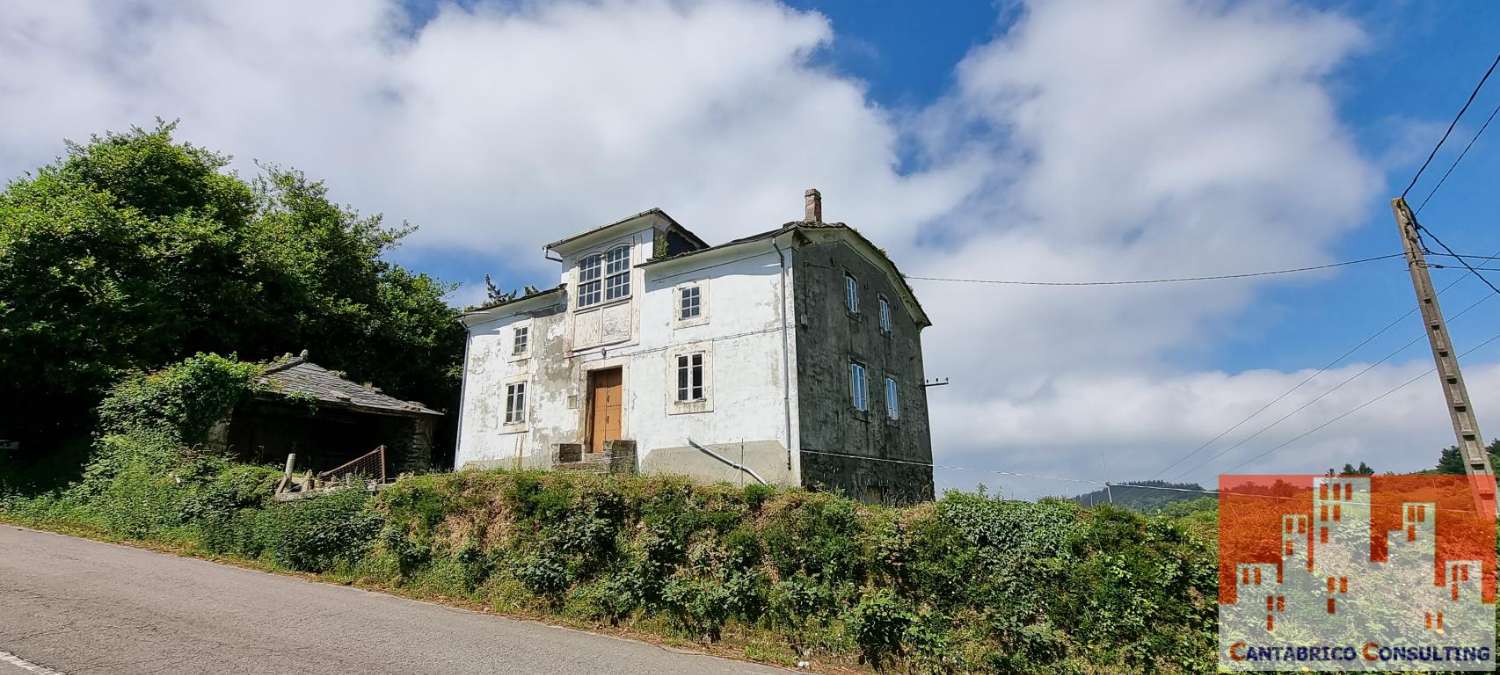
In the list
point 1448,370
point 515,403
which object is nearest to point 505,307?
point 515,403

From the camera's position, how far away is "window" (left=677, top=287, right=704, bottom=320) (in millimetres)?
17906

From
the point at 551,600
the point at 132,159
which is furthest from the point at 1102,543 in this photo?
the point at 132,159

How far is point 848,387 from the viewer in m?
18.1

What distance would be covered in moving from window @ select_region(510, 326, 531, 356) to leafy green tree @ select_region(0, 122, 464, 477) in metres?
9.12

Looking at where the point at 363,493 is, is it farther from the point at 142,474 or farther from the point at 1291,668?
the point at 1291,668

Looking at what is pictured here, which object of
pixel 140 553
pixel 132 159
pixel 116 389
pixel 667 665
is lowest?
pixel 667 665

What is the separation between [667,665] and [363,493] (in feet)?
26.4

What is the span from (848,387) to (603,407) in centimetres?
702

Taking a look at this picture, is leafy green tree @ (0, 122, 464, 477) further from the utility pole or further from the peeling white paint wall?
the utility pole

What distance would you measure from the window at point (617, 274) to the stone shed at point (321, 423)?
25.0 feet

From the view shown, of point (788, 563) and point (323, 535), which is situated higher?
point (323, 535)

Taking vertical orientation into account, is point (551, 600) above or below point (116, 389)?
below

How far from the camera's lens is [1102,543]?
778 centimetres

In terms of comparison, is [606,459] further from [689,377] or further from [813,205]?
[813,205]
